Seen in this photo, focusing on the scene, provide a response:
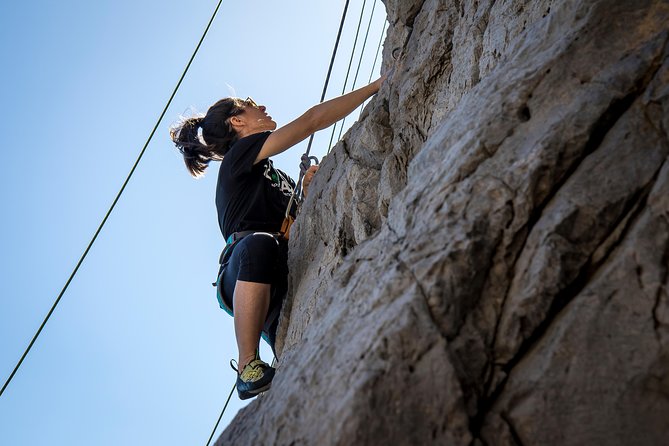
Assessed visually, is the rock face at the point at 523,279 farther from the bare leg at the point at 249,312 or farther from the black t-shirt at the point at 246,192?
the black t-shirt at the point at 246,192

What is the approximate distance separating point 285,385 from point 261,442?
21 centimetres

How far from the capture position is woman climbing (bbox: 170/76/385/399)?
357cm

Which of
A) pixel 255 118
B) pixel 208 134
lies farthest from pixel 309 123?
pixel 208 134

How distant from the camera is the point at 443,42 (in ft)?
13.0

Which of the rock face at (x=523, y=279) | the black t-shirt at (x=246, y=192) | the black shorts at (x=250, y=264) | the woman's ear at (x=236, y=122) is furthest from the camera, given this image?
the woman's ear at (x=236, y=122)

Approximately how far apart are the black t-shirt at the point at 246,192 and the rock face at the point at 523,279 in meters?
1.83

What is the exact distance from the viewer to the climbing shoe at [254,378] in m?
3.22

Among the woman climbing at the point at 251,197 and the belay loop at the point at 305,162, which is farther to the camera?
the belay loop at the point at 305,162

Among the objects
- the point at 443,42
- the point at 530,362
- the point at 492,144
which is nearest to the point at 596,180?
the point at 492,144

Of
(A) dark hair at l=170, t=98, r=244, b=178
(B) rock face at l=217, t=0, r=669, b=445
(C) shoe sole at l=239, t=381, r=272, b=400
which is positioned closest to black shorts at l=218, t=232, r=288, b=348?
(C) shoe sole at l=239, t=381, r=272, b=400

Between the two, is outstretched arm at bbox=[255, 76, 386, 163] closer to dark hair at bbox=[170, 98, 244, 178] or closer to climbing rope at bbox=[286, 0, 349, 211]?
climbing rope at bbox=[286, 0, 349, 211]

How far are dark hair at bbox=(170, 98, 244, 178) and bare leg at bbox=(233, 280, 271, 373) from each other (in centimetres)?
139

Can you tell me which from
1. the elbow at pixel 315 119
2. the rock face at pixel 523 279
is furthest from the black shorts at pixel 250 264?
the rock face at pixel 523 279

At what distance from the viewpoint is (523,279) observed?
1.92m
